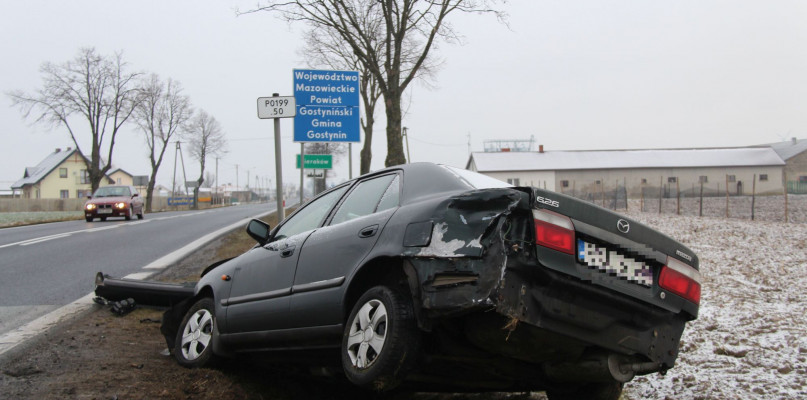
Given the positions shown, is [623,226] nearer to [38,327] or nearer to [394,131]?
[38,327]

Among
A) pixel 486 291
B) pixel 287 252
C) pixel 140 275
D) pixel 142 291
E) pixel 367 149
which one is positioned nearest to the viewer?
pixel 486 291

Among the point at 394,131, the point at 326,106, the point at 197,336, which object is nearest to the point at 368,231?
the point at 197,336

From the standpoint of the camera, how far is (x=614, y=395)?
3.67 meters

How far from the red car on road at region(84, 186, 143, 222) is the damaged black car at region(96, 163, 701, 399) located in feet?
78.0

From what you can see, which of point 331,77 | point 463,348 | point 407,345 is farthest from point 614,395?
point 331,77

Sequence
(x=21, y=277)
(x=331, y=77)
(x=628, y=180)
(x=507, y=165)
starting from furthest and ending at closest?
(x=507, y=165), (x=628, y=180), (x=331, y=77), (x=21, y=277)

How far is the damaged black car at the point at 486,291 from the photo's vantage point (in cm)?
281

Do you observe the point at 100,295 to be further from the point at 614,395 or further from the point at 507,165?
the point at 507,165

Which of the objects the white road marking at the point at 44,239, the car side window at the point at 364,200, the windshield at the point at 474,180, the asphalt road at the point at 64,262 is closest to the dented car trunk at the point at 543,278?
the windshield at the point at 474,180

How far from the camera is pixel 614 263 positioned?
9.89 ft

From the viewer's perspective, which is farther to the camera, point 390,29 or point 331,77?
point 390,29

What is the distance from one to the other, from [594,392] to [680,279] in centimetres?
85

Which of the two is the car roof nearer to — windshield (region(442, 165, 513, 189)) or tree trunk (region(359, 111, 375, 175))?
windshield (region(442, 165, 513, 189))

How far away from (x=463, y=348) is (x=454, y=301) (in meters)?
0.39
